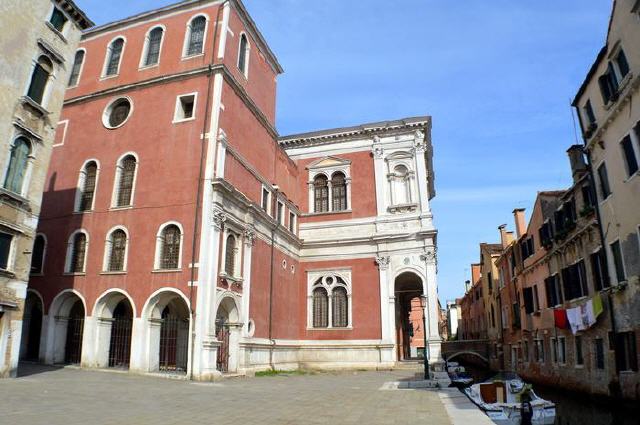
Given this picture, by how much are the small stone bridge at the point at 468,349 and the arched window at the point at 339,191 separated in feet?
58.4

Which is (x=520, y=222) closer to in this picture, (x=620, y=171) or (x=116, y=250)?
(x=620, y=171)

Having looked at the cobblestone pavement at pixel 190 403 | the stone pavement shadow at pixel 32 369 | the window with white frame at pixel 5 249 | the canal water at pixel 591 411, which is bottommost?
the canal water at pixel 591 411

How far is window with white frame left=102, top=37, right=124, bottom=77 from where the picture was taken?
74.1 feet

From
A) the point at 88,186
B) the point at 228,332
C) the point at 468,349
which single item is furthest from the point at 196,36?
the point at 468,349

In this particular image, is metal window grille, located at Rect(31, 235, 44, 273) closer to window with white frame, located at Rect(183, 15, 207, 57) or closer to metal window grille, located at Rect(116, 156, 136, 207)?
metal window grille, located at Rect(116, 156, 136, 207)

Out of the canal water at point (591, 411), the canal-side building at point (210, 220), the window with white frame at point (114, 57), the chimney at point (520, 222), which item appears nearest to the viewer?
the canal water at point (591, 411)

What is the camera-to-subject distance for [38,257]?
65.1ft

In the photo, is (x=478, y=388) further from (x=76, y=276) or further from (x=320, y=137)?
(x=320, y=137)

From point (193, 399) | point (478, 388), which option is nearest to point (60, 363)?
point (193, 399)

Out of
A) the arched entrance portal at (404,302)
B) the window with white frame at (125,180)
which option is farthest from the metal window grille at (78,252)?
the arched entrance portal at (404,302)

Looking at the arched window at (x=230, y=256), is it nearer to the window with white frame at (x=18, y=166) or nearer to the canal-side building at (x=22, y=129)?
the canal-side building at (x=22, y=129)

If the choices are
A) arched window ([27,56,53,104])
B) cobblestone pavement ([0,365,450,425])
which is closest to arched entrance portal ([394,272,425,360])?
cobblestone pavement ([0,365,450,425])

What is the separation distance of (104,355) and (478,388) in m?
14.2

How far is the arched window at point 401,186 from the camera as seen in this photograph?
2775 centimetres
